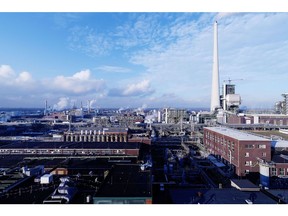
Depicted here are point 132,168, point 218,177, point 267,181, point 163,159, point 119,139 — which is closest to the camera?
point 132,168

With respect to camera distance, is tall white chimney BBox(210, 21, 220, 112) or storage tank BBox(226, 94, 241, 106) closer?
tall white chimney BBox(210, 21, 220, 112)

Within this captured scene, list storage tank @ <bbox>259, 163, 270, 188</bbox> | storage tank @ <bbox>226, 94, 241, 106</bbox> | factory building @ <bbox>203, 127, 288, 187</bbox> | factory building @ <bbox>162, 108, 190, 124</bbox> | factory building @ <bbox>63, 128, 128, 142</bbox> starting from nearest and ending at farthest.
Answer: storage tank @ <bbox>259, 163, 270, 188</bbox> < factory building @ <bbox>203, 127, 288, 187</bbox> < factory building @ <bbox>63, 128, 128, 142</bbox> < storage tank @ <bbox>226, 94, 241, 106</bbox> < factory building @ <bbox>162, 108, 190, 124</bbox>

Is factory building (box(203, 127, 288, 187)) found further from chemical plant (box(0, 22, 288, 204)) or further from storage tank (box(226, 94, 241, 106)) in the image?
storage tank (box(226, 94, 241, 106))

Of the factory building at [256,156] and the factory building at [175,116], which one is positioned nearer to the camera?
the factory building at [256,156]

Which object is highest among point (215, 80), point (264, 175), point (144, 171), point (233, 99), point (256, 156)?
point (215, 80)

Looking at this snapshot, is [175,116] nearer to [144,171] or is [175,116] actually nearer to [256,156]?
[256,156]

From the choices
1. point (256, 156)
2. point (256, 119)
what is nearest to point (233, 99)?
Answer: point (256, 119)

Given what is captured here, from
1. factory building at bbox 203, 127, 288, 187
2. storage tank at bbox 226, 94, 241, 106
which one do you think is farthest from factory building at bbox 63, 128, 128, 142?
storage tank at bbox 226, 94, 241, 106

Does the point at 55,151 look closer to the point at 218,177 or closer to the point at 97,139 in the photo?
the point at 97,139

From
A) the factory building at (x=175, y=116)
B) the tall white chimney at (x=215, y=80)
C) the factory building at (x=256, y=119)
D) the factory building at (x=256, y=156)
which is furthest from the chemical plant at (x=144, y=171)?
the factory building at (x=175, y=116)

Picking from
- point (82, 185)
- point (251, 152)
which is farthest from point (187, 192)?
point (251, 152)

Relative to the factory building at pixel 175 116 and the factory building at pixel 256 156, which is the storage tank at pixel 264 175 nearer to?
the factory building at pixel 256 156
